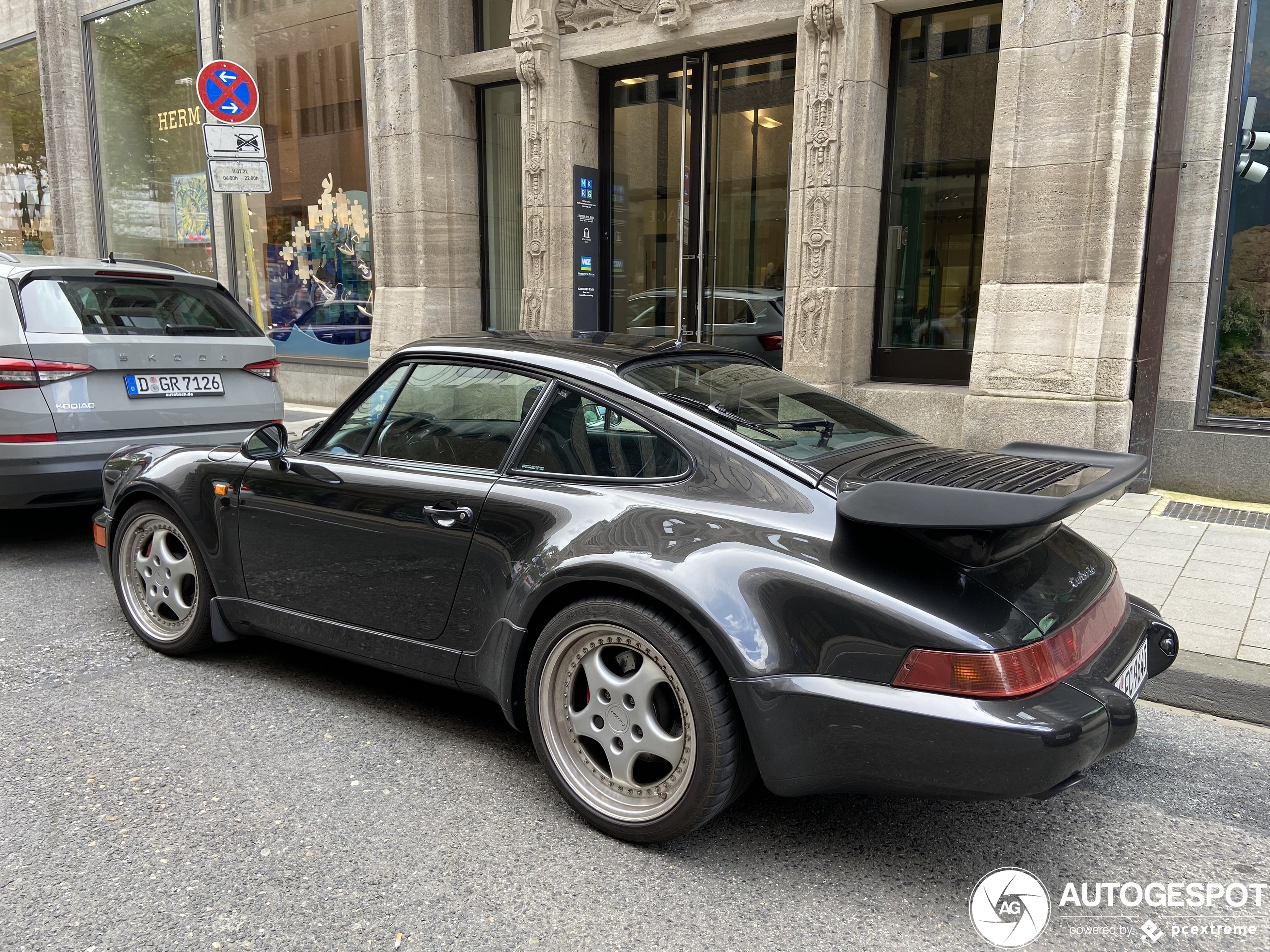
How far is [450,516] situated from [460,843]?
1001 millimetres

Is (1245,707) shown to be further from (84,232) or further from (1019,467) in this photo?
(84,232)

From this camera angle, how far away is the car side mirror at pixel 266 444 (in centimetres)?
373

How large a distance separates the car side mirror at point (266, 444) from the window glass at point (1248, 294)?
6586mm

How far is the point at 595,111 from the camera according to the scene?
34.3 ft

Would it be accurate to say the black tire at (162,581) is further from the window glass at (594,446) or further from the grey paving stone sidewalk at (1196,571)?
the grey paving stone sidewalk at (1196,571)

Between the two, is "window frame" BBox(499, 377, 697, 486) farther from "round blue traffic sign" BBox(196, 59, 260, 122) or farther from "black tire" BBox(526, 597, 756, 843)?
"round blue traffic sign" BBox(196, 59, 260, 122)

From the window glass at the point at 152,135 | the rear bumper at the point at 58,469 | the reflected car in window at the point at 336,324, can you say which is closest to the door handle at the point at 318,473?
the rear bumper at the point at 58,469

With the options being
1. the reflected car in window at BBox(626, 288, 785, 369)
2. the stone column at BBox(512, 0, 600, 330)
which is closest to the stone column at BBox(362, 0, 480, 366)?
the stone column at BBox(512, 0, 600, 330)

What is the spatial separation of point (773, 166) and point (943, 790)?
8.24 metres

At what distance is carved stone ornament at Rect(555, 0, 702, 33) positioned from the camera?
363 inches

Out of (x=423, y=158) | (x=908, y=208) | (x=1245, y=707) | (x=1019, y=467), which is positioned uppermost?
(x=423, y=158)

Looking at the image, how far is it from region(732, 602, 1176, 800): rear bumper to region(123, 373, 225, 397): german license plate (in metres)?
4.79

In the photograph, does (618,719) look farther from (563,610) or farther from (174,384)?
(174,384)

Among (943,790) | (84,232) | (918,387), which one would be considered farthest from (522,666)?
(84,232)
